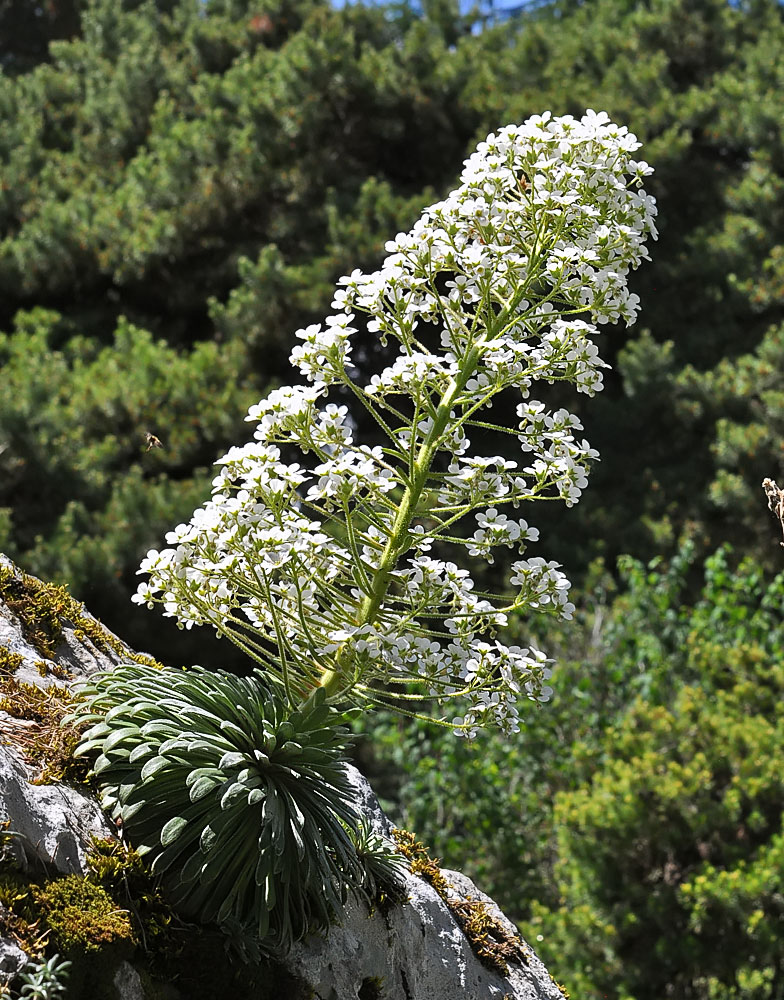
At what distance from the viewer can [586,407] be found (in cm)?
1372

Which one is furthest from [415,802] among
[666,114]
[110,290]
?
[666,114]

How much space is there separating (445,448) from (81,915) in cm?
142

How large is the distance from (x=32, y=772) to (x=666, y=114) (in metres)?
13.9

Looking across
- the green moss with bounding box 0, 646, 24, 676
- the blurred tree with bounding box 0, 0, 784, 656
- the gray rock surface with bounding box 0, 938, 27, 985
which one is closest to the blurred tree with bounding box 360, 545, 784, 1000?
the blurred tree with bounding box 0, 0, 784, 656

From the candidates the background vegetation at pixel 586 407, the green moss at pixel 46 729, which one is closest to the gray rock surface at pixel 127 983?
the green moss at pixel 46 729

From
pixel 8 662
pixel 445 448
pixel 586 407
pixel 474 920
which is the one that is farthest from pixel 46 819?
pixel 586 407

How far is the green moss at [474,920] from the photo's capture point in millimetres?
3383

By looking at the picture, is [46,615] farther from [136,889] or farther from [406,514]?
[406,514]

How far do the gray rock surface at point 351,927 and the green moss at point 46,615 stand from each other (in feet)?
0.11

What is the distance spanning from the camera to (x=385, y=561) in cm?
276

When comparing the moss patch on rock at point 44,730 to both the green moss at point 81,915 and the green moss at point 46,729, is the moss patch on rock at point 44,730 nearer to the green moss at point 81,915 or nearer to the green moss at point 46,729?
the green moss at point 46,729

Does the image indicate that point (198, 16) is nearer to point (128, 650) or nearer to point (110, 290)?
point (110, 290)

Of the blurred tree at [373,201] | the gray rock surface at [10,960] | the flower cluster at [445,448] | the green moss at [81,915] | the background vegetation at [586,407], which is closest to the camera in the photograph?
the gray rock surface at [10,960]

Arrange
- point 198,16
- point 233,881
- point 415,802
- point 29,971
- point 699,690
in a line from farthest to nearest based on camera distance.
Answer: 1. point 198,16
2. point 415,802
3. point 699,690
4. point 233,881
5. point 29,971
